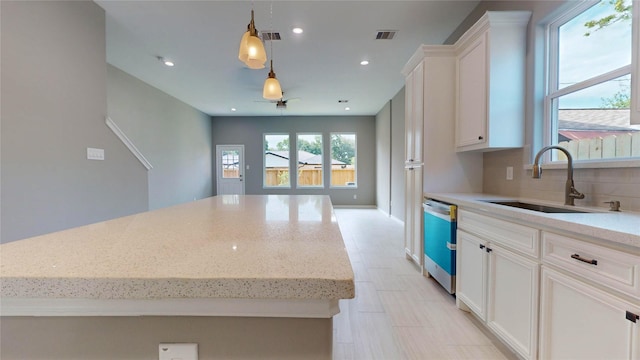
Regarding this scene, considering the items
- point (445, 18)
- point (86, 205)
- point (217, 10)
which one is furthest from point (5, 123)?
point (445, 18)

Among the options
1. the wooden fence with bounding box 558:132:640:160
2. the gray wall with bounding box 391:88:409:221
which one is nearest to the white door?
the gray wall with bounding box 391:88:409:221

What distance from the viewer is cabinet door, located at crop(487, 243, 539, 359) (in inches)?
56.8

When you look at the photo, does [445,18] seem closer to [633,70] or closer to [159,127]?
[633,70]

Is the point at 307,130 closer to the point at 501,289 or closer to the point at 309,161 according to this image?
the point at 309,161

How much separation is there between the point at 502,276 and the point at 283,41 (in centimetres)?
341

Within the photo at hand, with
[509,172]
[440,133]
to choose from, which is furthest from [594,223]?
[440,133]

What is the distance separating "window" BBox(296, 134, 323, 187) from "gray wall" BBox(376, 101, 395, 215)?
173 centimetres

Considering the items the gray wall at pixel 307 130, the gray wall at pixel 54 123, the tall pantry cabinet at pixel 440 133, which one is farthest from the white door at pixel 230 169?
the tall pantry cabinet at pixel 440 133

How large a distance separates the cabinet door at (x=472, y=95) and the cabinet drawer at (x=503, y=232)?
0.76 m

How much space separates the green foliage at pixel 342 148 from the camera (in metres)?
8.38

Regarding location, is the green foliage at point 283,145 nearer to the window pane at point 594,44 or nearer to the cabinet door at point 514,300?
the window pane at point 594,44

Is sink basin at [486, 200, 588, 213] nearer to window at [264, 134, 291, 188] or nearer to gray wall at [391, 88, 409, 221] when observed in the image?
gray wall at [391, 88, 409, 221]

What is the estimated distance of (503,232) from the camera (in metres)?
1.69

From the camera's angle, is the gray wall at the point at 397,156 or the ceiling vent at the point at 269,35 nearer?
the ceiling vent at the point at 269,35
